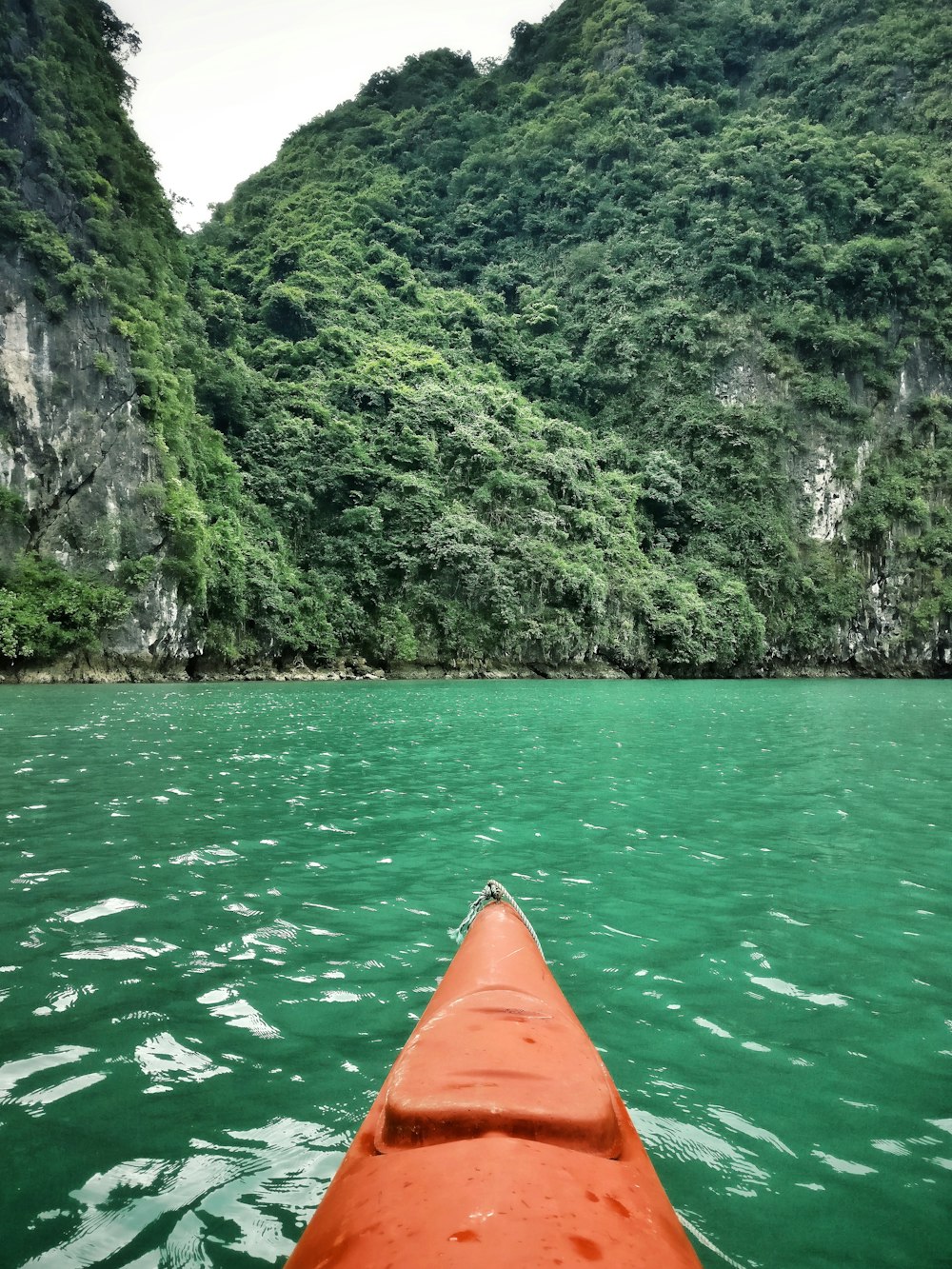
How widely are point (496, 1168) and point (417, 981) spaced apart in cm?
222

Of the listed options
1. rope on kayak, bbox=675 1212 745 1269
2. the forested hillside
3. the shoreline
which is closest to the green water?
rope on kayak, bbox=675 1212 745 1269

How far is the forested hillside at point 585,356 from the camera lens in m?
35.8

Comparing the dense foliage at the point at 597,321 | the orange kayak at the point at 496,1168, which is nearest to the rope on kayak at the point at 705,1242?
the orange kayak at the point at 496,1168

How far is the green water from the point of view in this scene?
215 centimetres

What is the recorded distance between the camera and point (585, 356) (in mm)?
54312

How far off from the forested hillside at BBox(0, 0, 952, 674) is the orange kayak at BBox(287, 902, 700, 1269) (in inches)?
1121

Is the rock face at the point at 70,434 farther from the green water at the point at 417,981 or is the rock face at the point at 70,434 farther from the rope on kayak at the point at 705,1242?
the rope on kayak at the point at 705,1242

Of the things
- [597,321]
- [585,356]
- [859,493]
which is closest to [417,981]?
[859,493]

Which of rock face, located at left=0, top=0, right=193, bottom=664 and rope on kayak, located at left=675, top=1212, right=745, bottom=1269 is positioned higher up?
rock face, located at left=0, top=0, right=193, bottom=664

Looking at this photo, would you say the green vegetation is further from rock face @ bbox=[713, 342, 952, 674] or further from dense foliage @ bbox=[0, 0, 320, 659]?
rock face @ bbox=[713, 342, 952, 674]

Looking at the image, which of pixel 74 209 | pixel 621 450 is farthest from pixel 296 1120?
pixel 621 450

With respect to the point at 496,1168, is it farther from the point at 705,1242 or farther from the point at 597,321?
the point at 597,321

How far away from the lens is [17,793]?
7.31 metres

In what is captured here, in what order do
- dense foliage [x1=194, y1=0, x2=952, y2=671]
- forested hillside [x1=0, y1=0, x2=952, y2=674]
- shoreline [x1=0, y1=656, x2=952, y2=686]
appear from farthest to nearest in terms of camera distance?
dense foliage [x1=194, y1=0, x2=952, y2=671], forested hillside [x1=0, y1=0, x2=952, y2=674], shoreline [x1=0, y1=656, x2=952, y2=686]
